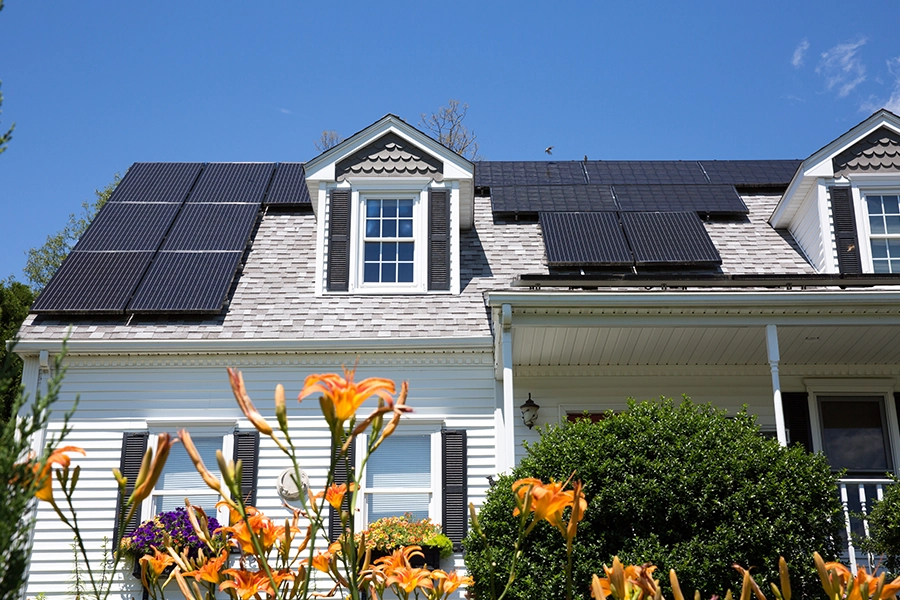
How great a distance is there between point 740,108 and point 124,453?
11.2 m

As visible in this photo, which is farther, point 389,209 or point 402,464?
point 389,209

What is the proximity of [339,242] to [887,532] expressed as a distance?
6794mm

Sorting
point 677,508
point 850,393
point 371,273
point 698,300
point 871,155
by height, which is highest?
point 871,155

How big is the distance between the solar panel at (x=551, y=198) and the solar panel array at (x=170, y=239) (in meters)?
2.81

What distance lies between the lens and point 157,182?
12.8 m

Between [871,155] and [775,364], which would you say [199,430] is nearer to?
[775,364]

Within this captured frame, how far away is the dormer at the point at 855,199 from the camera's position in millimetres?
10688

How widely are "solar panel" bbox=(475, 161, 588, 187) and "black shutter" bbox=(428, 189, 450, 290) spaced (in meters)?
1.88

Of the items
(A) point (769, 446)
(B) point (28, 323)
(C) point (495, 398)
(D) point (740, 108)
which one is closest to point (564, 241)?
(C) point (495, 398)

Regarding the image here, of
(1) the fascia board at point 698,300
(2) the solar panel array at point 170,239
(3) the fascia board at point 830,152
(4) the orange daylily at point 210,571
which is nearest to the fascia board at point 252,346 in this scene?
(2) the solar panel array at point 170,239

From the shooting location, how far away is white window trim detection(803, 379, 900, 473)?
391 inches

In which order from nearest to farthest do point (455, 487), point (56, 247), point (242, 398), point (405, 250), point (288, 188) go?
point (242, 398), point (455, 487), point (405, 250), point (288, 188), point (56, 247)

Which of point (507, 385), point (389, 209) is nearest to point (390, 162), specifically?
point (389, 209)

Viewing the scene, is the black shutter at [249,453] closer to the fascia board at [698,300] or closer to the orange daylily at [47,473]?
the fascia board at [698,300]
